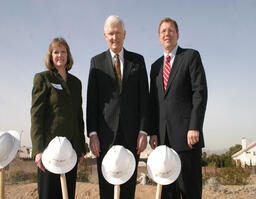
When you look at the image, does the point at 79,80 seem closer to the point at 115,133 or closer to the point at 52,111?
the point at 52,111

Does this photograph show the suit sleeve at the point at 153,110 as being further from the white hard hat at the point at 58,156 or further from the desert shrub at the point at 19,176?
the desert shrub at the point at 19,176

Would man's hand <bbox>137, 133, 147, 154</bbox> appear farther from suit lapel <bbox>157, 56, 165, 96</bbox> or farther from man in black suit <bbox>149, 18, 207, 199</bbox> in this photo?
suit lapel <bbox>157, 56, 165, 96</bbox>

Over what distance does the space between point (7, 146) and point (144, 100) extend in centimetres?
170

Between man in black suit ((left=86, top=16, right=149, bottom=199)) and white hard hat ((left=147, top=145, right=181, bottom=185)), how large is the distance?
765 millimetres

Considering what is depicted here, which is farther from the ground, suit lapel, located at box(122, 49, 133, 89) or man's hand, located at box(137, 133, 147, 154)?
suit lapel, located at box(122, 49, 133, 89)

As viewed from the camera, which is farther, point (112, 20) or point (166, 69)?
point (166, 69)

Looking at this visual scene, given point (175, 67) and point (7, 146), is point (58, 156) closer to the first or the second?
point (7, 146)

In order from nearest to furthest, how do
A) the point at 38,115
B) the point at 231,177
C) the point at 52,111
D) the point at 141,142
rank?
the point at 38,115, the point at 52,111, the point at 141,142, the point at 231,177

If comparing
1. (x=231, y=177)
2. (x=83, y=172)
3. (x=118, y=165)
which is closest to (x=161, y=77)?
(x=118, y=165)

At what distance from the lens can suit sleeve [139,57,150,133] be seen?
3453 mm

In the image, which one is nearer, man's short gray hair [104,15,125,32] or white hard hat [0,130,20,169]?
white hard hat [0,130,20,169]

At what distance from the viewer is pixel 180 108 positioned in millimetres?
3416

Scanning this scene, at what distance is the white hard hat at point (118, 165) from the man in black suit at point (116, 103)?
76 centimetres

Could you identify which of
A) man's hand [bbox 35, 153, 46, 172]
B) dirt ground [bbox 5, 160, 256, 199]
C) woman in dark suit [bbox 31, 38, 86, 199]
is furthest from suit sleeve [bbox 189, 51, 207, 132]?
dirt ground [bbox 5, 160, 256, 199]
